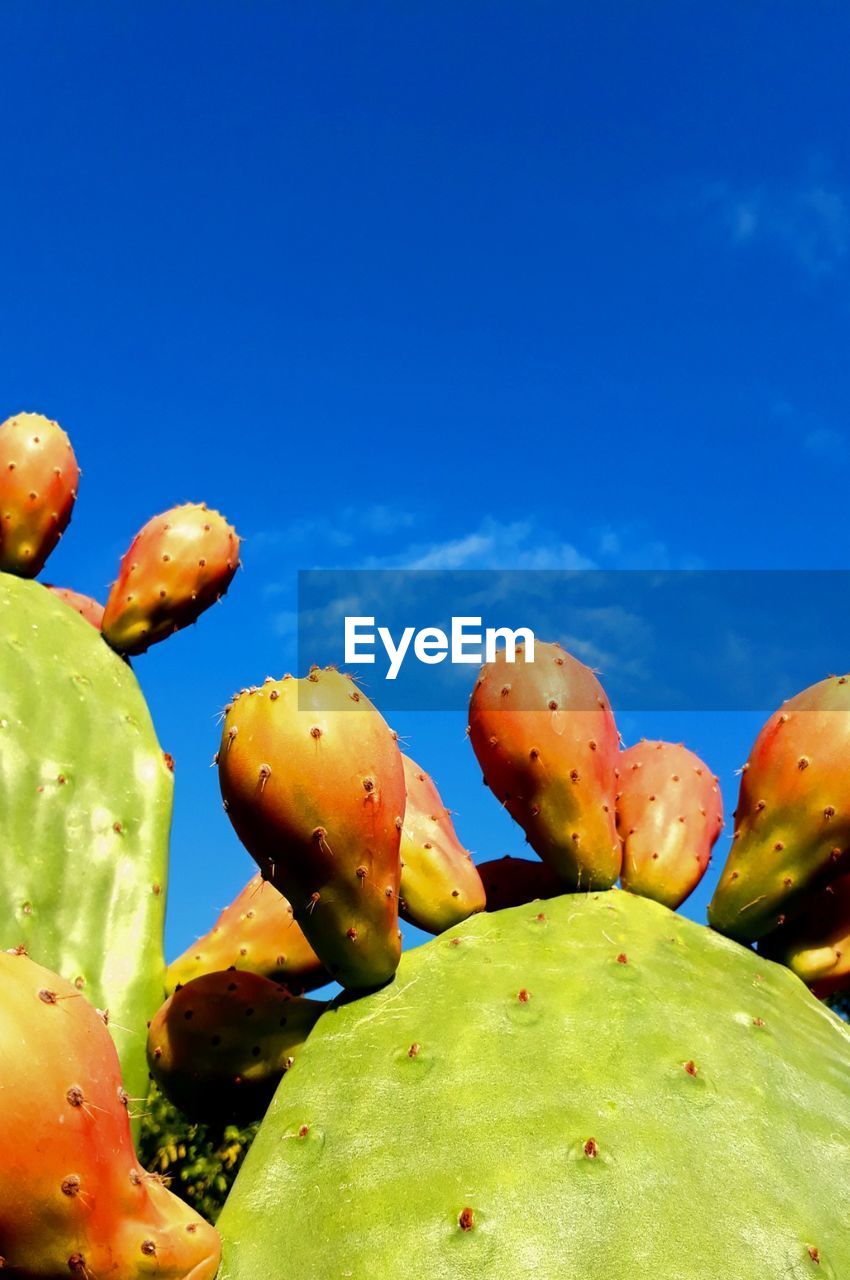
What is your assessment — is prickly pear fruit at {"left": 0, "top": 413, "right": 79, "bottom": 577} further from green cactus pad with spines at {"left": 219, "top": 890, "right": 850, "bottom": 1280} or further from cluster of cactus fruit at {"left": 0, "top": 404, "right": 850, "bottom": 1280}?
green cactus pad with spines at {"left": 219, "top": 890, "right": 850, "bottom": 1280}

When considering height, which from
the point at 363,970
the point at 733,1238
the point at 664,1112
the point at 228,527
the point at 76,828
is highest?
the point at 228,527

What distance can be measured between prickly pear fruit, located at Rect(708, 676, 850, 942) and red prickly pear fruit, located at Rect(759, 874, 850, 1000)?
0.09m

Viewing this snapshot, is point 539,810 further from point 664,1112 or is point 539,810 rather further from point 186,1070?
point 186,1070

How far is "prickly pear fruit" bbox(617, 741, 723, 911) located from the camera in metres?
2.35

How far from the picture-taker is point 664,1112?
1.65 meters

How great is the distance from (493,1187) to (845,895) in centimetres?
110

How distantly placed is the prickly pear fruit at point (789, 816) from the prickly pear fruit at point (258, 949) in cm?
93

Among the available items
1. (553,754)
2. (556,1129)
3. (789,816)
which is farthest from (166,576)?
(556,1129)

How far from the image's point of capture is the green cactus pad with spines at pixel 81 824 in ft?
8.43

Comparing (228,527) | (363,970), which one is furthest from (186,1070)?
(228,527)

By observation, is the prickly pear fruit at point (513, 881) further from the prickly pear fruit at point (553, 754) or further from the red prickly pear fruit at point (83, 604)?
the red prickly pear fruit at point (83, 604)

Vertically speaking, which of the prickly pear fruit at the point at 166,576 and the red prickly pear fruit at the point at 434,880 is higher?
the prickly pear fruit at the point at 166,576

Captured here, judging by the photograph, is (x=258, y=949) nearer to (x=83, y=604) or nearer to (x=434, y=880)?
(x=434, y=880)

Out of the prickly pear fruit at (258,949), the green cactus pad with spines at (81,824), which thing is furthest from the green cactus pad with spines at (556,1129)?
the green cactus pad with spines at (81,824)
